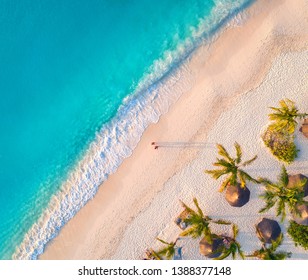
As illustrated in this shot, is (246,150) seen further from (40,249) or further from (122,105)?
(40,249)

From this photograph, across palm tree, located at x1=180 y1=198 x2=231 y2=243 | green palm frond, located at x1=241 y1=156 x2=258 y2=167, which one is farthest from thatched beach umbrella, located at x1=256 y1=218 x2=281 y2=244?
green palm frond, located at x1=241 y1=156 x2=258 y2=167

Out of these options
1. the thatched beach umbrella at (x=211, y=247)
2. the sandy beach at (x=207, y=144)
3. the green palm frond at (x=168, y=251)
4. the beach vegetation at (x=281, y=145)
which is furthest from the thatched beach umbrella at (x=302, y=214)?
the green palm frond at (x=168, y=251)

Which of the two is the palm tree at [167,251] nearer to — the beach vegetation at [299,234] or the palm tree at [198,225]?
the palm tree at [198,225]

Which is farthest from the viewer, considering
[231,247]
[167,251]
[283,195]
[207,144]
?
[207,144]

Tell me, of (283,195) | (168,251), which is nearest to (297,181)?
(283,195)

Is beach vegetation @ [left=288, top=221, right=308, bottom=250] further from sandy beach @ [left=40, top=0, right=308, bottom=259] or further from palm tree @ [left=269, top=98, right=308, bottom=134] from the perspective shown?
palm tree @ [left=269, top=98, right=308, bottom=134]

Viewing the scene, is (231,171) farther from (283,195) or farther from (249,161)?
(283,195)
